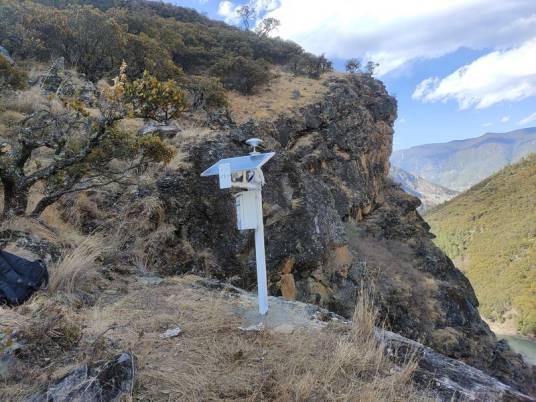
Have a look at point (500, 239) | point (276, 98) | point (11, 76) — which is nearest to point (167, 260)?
point (11, 76)

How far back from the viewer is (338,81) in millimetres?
23469

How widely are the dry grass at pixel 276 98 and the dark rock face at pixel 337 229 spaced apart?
666 mm

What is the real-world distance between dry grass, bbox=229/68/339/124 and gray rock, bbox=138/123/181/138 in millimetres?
6655

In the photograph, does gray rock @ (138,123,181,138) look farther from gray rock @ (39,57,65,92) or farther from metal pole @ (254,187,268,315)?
metal pole @ (254,187,268,315)

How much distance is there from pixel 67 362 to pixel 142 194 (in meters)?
4.07

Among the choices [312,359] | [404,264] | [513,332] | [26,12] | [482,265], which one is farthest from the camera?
[482,265]

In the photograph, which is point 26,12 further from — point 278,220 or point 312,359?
point 312,359

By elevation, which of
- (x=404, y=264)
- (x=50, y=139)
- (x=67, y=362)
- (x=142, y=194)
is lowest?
(x=404, y=264)

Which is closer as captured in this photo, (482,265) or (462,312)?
(462,312)

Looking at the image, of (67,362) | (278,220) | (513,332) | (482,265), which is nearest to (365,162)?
(278,220)

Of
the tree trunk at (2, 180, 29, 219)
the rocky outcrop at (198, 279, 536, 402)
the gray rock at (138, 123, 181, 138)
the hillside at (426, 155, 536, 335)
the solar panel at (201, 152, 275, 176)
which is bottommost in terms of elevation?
the hillside at (426, 155, 536, 335)

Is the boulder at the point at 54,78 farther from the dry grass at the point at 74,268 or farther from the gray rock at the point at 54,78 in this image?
the dry grass at the point at 74,268

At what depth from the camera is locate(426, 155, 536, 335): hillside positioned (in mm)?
60406

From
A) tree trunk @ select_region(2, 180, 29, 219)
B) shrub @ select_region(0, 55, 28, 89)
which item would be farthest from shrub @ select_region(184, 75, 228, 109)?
tree trunk @ select_region(2, 180, 29, 219)
